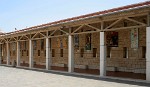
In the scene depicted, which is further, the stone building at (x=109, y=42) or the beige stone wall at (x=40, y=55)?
the beige stone wall at (x=40, y=55)

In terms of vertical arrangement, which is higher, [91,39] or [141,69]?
[91,39]

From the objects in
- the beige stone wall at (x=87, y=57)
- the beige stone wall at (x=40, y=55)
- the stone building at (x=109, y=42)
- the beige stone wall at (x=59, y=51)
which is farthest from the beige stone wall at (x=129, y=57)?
the beige stone wall at (x=40, y=55)

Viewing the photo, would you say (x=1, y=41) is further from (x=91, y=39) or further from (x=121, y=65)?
(x=121, y=65)

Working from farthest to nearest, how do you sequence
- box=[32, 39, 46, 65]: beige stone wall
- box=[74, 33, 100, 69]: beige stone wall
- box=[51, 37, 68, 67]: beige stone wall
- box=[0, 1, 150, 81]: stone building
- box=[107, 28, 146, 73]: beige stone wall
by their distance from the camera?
box=[32, 39, 46, 65]: beige stone wall
box=[51, 37, 68, 67]: beige stone wall
box=[74, 33, 100, 69]: beige stone wall
box=[107, 28, 146, 73]: beige stone wall
box=[0, 1, 150, 81]: stone building

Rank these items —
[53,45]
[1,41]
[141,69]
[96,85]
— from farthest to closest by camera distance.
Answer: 1. [1,41]
2. [53,45]
3. [141,69]
4. [96,85]

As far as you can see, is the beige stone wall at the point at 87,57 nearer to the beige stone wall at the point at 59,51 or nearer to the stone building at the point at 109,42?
the stone building at the point at 109,42

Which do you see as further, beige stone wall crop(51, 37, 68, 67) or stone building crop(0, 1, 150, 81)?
beige stone wall crop(51, 37, 68, 67)

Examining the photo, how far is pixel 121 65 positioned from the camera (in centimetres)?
1812

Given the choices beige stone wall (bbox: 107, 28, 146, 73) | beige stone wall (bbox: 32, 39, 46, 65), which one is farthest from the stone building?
beige stone wall (bbox: 32, 39, 46, 65)

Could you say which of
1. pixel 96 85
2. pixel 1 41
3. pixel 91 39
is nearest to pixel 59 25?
pixel 91 39

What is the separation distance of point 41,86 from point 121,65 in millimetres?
8038

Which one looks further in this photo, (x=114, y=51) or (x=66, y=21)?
(x=114, y=51)

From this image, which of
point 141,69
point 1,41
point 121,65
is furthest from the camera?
point 1,41

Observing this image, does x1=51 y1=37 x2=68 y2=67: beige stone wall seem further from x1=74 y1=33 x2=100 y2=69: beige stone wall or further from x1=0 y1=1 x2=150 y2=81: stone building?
x1=74 y1=33 x2=100 y2=69: beige stone wall
